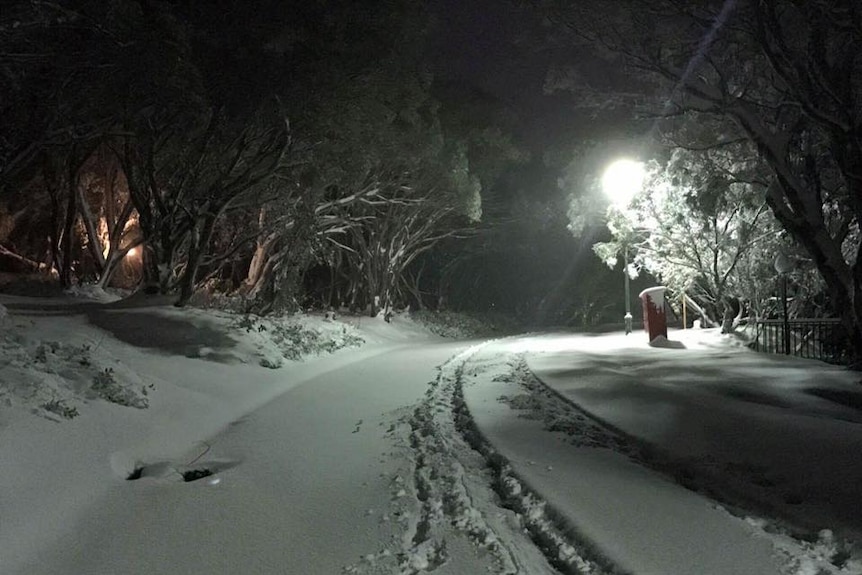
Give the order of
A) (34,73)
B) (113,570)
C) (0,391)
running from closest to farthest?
(113,570)
(0,391)
(34,73)

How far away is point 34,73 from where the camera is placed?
12.5m

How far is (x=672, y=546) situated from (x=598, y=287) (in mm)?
38798

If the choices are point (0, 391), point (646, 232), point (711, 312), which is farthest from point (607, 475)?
point (711, 312)

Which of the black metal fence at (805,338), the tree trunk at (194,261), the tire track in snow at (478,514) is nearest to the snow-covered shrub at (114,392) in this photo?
the tire track in snow at (478,514)

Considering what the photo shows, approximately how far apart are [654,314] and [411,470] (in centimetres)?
1481

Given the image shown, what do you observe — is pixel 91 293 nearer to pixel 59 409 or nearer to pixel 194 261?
pixel 194 261

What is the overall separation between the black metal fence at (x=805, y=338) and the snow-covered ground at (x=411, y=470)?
419cm

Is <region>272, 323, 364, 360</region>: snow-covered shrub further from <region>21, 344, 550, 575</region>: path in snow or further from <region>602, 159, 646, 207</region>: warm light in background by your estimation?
<region>602, 159, 646, 207</region>: warm light in background

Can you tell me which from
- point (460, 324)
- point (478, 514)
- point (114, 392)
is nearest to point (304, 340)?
point (114, 392)

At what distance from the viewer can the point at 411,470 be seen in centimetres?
655

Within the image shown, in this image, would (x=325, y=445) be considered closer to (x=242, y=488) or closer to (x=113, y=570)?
(x=242, y=488)

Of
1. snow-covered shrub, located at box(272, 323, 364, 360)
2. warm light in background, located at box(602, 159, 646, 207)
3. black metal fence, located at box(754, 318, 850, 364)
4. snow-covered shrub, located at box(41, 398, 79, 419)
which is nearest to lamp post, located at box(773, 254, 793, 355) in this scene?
black metal fence, located at box(754, 318, 850, 364)

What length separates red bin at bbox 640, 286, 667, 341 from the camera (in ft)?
64.2

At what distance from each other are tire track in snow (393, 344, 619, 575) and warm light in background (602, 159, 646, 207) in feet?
43.9
